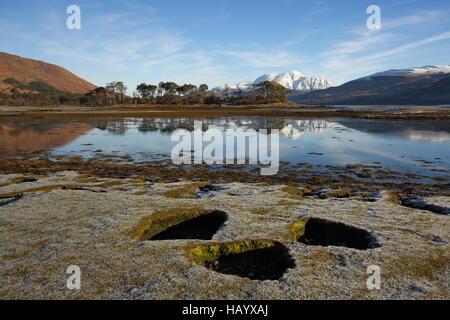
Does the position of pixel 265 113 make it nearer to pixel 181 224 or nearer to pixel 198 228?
pixel 181 224

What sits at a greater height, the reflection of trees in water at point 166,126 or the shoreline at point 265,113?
the shoreline at point 265,113

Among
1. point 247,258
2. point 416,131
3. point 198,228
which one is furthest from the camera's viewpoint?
point 416,131

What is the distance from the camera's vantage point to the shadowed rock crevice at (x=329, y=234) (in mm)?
11286

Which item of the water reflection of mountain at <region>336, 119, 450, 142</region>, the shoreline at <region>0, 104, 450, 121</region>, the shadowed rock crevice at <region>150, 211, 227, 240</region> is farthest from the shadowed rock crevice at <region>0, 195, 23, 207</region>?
the shoreline at <region>0, 104, 450, 121</region>

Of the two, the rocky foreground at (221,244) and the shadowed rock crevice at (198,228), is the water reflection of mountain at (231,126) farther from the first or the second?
the shadowed rock crevice at (198,228)

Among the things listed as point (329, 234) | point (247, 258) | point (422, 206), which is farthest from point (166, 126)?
point (247, 258)

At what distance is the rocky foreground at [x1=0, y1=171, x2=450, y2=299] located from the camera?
7.75m

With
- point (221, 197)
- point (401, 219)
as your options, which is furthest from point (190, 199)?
point (401, 219)

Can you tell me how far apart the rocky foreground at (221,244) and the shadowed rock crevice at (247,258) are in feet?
0.12

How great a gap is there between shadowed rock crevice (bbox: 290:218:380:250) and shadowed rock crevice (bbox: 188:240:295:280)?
159 cm

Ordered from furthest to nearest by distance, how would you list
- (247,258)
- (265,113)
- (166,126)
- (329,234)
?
(265,113) → (166,126) → (329,234) → (247,258)

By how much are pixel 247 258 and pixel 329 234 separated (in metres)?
4.27

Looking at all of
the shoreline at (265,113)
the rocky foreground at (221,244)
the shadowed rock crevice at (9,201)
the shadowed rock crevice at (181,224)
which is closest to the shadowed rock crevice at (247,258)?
the rocky foreground at (221,244)

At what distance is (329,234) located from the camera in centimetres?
1227
